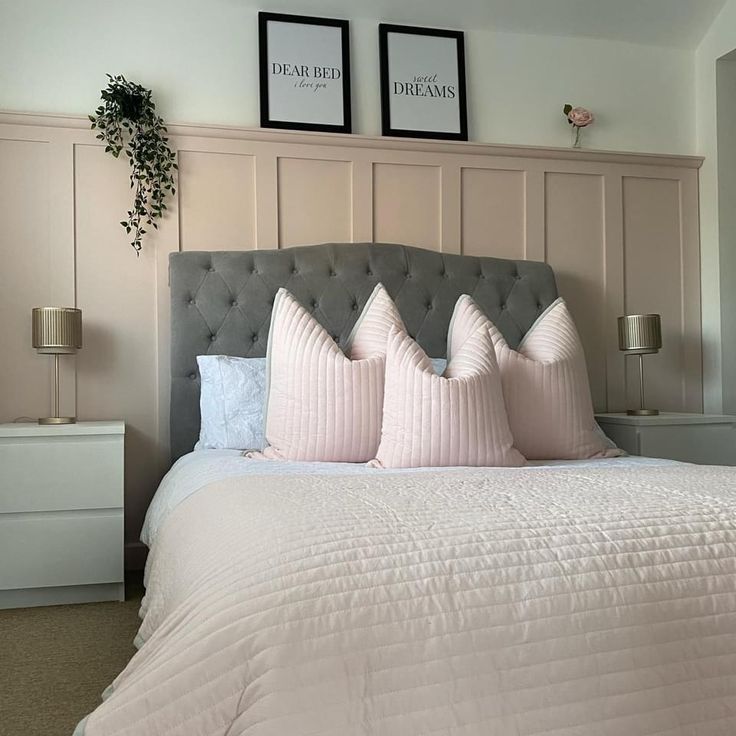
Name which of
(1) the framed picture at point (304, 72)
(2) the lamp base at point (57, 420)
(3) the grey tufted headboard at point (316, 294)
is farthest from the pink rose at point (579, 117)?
(2) the lamp base at point (57, 420)

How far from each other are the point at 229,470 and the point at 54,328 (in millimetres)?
1224

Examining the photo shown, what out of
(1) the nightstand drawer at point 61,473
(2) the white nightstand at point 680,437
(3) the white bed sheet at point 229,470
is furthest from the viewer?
(2) the white nightstand at point 680,437

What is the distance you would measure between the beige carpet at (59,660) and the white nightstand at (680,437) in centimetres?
203

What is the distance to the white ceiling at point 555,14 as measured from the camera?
3.56 meters

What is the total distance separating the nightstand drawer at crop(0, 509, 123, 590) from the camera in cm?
280

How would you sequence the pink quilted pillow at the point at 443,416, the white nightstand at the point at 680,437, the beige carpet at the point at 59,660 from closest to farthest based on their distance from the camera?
the beige carpet at the point at 59,660 → the pink quilted pillow at the point at 443,416 → the white nightstand at the point at 680,437

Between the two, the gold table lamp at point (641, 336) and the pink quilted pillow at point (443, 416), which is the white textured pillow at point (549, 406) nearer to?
the pink quilted pillow at point (443, 416)

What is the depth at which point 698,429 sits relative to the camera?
3373mm

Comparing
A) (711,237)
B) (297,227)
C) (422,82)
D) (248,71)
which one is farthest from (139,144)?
(711,237)

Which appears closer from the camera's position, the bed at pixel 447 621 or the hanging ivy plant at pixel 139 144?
the bed at pixel 447 621

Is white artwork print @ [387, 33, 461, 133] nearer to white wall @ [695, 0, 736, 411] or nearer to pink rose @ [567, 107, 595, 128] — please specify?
pink rose @ [567, 107, 595, 128]

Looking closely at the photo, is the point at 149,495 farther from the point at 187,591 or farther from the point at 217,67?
the point at 187,591

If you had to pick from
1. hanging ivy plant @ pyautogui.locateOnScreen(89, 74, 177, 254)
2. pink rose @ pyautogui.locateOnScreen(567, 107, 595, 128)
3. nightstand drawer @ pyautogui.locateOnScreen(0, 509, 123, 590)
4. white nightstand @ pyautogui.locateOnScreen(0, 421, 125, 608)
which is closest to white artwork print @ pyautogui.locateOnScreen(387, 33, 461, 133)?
pink rose @ pyautogui.locateOnScreen(567, 107, 595, 128)

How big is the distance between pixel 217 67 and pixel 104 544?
201 cm
